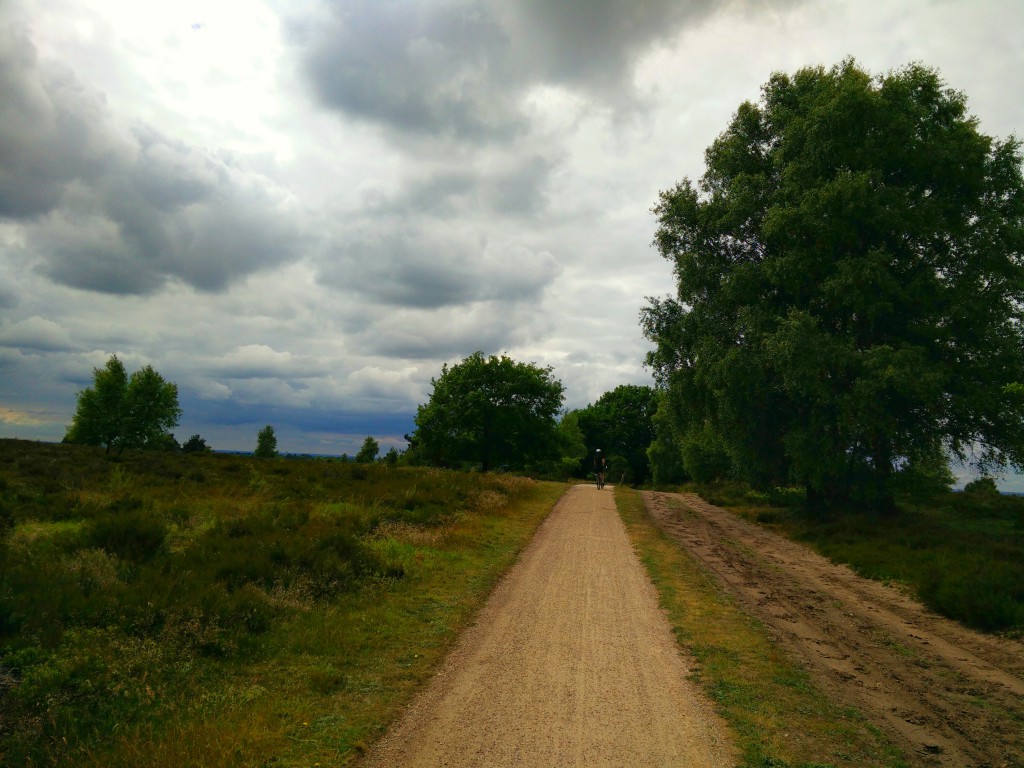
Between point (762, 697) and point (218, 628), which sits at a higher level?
point (218, 628)

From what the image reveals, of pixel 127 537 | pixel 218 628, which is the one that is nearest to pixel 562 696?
pixel 218 628

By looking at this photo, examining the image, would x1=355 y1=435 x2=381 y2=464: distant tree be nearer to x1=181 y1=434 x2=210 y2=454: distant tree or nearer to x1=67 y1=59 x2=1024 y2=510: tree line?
x1=181 y1=434 x2=210 y2=454: distant tree

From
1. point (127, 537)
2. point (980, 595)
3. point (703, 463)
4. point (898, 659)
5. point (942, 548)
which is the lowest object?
point (898, 659)

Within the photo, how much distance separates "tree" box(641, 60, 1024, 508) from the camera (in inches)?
698

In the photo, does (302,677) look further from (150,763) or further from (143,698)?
(150,763)

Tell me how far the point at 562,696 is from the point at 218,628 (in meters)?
4.43

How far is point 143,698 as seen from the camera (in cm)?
552

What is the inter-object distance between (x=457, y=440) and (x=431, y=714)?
156 ft

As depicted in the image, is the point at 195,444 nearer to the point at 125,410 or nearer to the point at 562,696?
the point at 125,410

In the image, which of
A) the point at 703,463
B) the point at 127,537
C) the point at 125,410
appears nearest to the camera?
the point at 127,537

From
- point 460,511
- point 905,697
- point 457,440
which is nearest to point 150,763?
point 905,697

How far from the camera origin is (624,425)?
92.8 meters

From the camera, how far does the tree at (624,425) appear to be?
91.8 metres

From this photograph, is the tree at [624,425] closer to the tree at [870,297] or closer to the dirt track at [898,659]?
the tree at [870,297]
